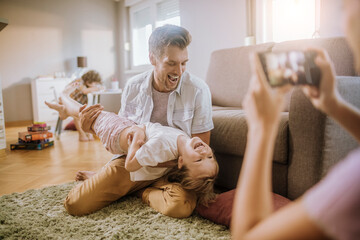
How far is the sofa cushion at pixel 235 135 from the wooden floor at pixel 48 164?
117 cm

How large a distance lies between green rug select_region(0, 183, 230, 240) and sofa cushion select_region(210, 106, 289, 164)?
18.2 inches

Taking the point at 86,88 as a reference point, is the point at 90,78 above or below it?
above

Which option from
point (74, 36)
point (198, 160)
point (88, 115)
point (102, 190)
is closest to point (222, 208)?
point (198, 160)

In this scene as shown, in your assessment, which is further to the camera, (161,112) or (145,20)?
(145,20)

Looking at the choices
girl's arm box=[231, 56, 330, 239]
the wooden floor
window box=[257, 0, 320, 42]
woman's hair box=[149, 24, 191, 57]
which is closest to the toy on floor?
the wooden floor

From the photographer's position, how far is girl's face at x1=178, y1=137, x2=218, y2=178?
1.45 metres

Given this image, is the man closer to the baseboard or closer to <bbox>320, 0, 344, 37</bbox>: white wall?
<bbox>320, 0, 344, 37</bbox>: white wall

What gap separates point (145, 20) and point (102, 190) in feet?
17.4

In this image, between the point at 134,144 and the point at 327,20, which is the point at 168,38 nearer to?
the point at 134,144

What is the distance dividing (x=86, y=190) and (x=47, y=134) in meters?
2.22

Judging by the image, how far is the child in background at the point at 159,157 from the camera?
1.45 m

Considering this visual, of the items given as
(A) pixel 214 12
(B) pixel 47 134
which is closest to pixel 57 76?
(B) pixel 47 134

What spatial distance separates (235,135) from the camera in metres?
1.73

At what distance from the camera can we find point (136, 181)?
1703mm
